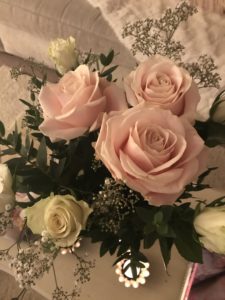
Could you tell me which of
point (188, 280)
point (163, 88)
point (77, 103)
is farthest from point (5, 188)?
point (188, 280)

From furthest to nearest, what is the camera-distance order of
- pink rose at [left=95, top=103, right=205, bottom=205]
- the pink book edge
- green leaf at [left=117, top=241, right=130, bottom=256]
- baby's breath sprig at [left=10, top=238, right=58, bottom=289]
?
the pink book edge
green leaf at [left=117, top=241, right=130, bottom=256]
baby's breath sprig at [left=10, top=238, right=58, bottom=289]
pink rose at [left=95, top=103, right=205, bottom=205]

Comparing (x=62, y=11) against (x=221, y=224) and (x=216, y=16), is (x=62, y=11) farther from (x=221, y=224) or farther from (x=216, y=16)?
(x=221, y=224)

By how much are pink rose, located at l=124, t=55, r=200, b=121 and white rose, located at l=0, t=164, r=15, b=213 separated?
23 cm

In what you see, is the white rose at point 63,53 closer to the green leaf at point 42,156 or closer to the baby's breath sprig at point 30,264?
the green leaf at point 42,156

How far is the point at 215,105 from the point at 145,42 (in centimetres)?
17

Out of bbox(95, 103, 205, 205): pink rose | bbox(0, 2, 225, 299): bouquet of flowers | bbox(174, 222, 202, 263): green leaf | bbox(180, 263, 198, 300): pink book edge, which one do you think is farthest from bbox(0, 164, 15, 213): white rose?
bbox(180, 263, 198, 300): pink book edge

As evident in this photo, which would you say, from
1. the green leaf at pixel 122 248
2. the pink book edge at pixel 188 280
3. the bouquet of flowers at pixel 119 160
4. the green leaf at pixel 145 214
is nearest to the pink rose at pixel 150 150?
the bouquet of flowers at pixel 119 160

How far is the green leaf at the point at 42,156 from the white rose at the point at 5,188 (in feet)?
0.21

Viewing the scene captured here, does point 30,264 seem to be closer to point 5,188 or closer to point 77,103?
point 5,188

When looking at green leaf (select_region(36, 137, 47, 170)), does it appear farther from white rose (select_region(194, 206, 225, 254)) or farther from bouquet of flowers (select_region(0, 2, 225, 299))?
white rose (select_region(194, 206, 225, 254))

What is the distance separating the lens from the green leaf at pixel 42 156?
0.65 meters

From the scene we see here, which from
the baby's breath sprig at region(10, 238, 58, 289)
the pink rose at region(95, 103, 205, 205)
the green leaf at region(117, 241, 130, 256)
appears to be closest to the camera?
the pink rose at region(95, 103, 205, 205)

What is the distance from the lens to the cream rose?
1.82ft

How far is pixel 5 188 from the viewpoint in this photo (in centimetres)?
61
